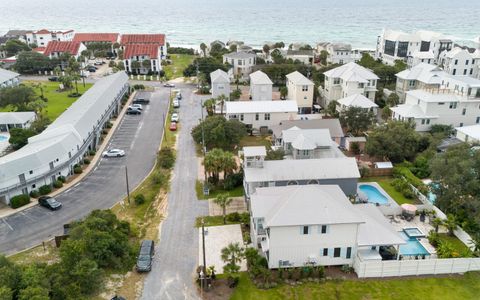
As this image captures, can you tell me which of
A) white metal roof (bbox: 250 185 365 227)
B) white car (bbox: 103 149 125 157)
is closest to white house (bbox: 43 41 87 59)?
white car (bbox: 103 149 125 157)

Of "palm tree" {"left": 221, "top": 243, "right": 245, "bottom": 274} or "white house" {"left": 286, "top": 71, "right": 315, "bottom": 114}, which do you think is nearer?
"palm tree" {"left": 221, "top": 243, "right": 245, "bottom": 274}

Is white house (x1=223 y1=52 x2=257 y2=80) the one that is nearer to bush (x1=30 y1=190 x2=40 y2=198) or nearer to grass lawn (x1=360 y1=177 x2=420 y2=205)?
grass lawn (x1=360 y1=177 x2=420 y2=205)

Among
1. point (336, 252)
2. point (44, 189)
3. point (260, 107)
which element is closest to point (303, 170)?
point (336, 252)

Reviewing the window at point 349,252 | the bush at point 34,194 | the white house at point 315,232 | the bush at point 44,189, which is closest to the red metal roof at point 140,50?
the bush at point 44,189

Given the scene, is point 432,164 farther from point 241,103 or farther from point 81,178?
point 81,178

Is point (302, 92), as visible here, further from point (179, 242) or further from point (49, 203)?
point (49, 203)

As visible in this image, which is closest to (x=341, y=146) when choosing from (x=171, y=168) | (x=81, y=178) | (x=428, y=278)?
(x=171, y=168)
